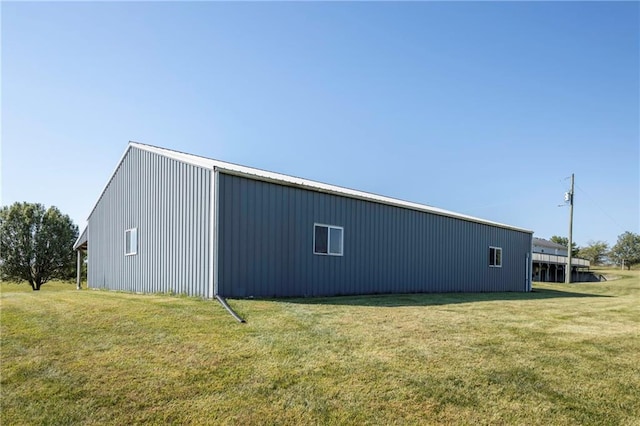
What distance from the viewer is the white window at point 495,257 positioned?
61.2 feet

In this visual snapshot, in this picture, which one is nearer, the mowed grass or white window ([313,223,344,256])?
the mowed grass

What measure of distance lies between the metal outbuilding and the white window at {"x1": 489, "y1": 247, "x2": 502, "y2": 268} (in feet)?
4.97

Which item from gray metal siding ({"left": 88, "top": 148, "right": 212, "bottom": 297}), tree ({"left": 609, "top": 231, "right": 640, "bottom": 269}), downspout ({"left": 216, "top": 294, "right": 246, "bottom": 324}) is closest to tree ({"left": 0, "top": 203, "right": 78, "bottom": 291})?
gray metal siding ({"left": 88, "top": 148, "right": 212, "bottom": 297})

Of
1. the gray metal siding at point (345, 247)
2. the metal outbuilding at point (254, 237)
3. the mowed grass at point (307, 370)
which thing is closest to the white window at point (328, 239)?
the metal outbuilding at point (254, 237)

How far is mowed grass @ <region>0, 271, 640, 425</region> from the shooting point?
365 cm

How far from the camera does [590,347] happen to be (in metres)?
5.61

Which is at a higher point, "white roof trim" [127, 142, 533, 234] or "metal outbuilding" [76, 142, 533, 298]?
"white roof trim" [127, 142, 533, 234]

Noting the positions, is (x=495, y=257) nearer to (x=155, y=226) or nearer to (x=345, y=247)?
(x=345, y=247)

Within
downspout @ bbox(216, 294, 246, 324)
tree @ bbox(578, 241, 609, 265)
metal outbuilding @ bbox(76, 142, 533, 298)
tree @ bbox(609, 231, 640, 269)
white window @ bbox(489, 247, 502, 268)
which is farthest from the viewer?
tree @ bbox(578, 241, 609, 265)

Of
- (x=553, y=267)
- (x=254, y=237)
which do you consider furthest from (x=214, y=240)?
(x=553, y=267)

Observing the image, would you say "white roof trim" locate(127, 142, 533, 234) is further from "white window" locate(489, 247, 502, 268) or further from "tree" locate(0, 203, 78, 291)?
"tree" locate(0, 203, 78, 291)

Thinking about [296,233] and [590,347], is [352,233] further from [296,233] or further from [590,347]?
[590,347]

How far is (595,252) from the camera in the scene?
6781cm

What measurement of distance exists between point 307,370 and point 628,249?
7708 centimetres
